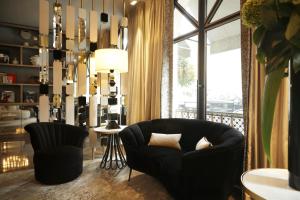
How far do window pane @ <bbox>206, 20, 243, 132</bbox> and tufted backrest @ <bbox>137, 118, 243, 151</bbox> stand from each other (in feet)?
1.40

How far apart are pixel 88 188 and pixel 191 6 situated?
322cm

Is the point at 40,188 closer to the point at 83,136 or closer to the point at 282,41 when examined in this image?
the point at 83,136

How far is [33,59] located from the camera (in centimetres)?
603

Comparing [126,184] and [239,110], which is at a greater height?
[239,110]

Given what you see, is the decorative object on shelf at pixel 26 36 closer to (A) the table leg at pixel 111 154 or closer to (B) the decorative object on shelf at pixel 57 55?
(B) the decorative object on shelf at pixel 57 55

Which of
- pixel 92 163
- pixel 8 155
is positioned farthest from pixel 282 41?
pixel 8 155

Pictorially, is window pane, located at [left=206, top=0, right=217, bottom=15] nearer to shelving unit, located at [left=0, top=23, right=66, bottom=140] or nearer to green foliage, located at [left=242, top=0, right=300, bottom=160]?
green foliage, located at [left=242, top=0, right=300, bottom=160]

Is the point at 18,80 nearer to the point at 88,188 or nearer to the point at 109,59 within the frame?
the point at 109,59

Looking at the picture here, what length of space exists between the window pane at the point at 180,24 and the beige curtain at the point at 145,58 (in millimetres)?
309

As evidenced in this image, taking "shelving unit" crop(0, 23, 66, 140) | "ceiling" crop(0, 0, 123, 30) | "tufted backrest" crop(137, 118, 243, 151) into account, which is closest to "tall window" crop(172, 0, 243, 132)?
"tufted backrest" crop(137, 118, 243, 151)

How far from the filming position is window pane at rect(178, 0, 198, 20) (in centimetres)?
364

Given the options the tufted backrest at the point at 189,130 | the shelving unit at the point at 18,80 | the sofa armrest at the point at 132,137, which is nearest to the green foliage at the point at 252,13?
the tufted backrest at the point at 189,130

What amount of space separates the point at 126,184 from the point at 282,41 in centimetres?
259

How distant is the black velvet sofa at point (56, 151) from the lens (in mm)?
2846
